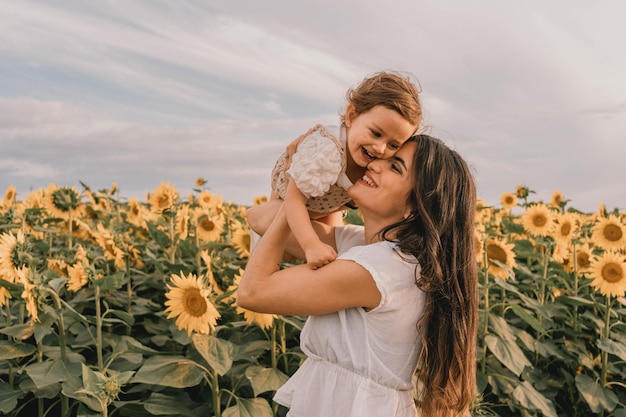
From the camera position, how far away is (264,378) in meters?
3.14

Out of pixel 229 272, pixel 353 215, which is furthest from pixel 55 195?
pixel 353 215

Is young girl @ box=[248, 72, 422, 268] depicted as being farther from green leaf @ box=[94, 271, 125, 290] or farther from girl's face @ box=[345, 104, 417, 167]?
green leaf @ box=[94, 271, 125, 290]

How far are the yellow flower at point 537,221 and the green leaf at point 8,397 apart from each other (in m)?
4.27

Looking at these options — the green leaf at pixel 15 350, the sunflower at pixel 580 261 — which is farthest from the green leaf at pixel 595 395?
the green leaf at pixel 15 350

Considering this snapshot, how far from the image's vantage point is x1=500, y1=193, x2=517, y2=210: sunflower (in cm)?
796

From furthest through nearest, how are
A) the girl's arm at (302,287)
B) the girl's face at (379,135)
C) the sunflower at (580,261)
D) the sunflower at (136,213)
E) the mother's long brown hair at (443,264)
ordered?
the sunflower at (136,213) < the sunflower at (580,261) < the girl's face at (379,135) < the mother's long brown hair at (443,264) < the girl's arm at (302,287)

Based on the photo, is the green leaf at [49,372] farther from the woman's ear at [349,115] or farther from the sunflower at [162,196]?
the sunflower at [162,196]

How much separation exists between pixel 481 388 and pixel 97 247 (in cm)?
297

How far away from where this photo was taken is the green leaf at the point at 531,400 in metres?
3.79

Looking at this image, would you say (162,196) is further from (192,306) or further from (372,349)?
(372,349)

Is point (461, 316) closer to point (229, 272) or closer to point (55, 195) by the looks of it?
point (229, 272)

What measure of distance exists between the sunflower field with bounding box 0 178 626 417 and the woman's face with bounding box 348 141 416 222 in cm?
96

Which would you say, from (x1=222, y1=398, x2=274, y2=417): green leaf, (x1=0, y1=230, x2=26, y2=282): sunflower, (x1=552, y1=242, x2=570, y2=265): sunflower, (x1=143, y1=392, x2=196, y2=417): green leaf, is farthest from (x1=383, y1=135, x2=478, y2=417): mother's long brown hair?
(x1=552, y1=242, x2=570, y2=265): sunflower

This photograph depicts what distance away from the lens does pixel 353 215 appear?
5344 millimetres
